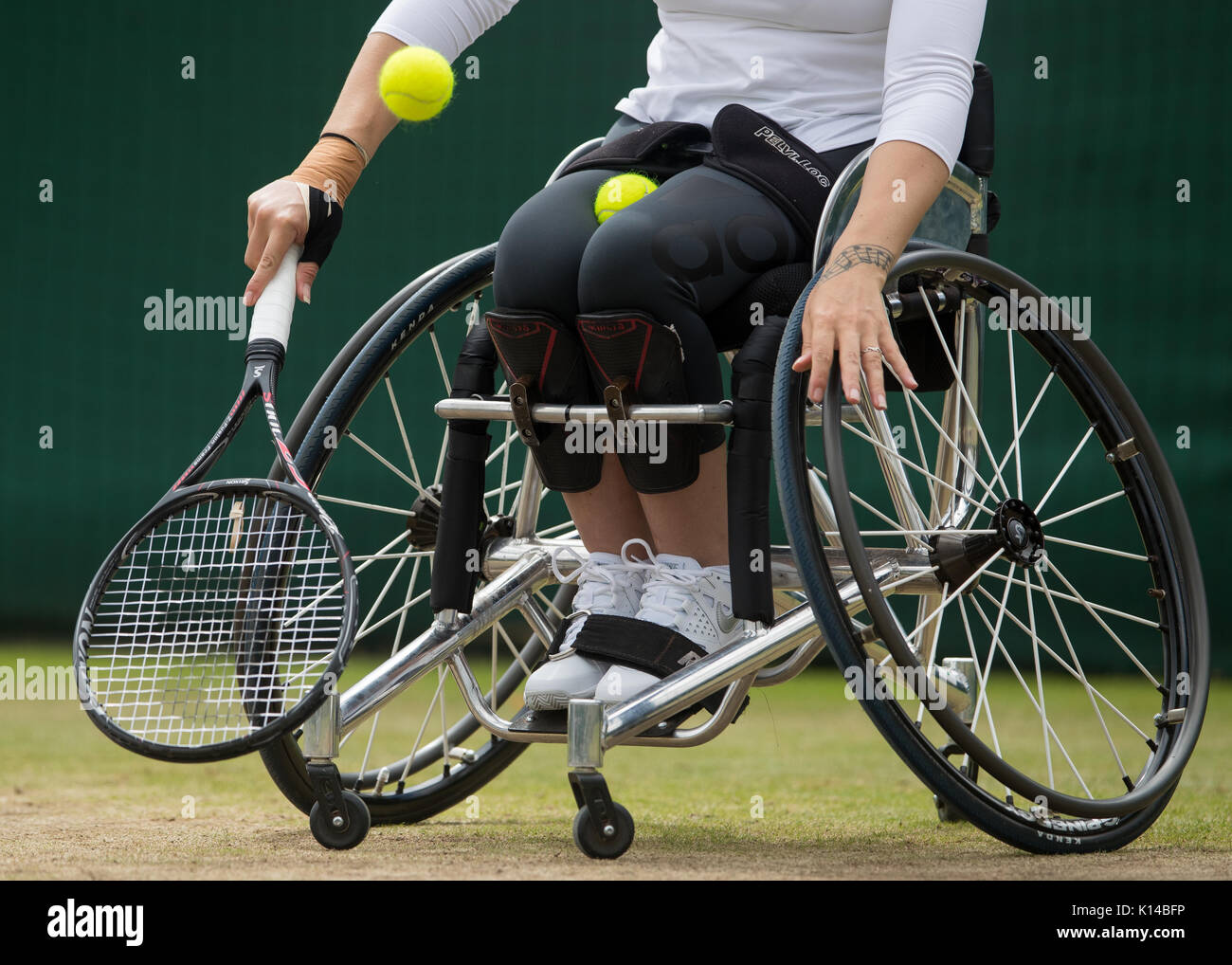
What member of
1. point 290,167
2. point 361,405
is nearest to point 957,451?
point 361,405

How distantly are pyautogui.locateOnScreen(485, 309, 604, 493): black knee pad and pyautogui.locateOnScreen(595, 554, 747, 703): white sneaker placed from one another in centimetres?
12

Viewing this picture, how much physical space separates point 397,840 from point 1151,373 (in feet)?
8.26

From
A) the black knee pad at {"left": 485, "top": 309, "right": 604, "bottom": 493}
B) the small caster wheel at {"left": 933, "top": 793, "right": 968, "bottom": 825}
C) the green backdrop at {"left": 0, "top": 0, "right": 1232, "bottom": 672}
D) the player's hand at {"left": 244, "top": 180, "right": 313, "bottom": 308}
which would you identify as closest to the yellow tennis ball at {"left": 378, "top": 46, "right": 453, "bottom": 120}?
the player's hand at {"left": 244, "top": 180, "right": 313, "bottom": 308}

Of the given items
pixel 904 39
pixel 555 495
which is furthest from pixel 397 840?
pixel 555 495

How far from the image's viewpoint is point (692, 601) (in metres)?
1.44

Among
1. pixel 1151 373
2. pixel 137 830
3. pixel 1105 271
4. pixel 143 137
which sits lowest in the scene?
pixel 137 830

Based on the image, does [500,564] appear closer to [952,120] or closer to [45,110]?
[952,120]

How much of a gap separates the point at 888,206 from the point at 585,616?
19.9 inches

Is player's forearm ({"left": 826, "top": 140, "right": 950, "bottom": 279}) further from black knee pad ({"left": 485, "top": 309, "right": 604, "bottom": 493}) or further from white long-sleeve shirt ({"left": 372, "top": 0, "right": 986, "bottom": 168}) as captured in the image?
black knee pad ({"left": 485, "top": 309, "right": 604, "bottom": 493})

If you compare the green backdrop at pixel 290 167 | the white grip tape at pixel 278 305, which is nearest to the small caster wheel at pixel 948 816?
the white grip tape at pixel 278 305

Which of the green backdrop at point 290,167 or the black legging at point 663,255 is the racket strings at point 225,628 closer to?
the black legging at point 663,255

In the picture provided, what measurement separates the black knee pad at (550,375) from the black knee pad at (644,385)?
23 mm

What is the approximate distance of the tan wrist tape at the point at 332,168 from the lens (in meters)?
1.56

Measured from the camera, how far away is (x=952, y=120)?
53.4 inches
